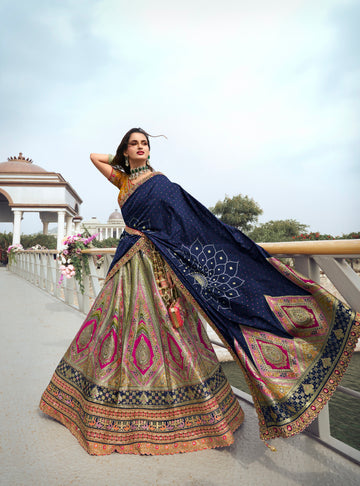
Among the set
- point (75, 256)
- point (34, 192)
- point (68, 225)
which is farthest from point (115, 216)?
point (75, 256)

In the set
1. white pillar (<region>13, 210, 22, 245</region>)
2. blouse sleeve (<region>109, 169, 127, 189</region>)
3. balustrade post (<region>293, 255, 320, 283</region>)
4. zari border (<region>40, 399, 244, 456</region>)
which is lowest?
zari border (<region>40, 399, 244, 456</region>)

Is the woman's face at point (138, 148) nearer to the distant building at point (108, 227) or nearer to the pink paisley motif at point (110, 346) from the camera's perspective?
the pink paisley motif at point (110, 346)

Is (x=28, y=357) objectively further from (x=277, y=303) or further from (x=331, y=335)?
(x=331, y=335)

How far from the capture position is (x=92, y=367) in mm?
1548

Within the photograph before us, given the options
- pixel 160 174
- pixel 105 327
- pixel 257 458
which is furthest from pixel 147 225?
pixel 257 458

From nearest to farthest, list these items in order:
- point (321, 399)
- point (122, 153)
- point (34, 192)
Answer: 1. point (321, 399)
2. point (122, 153)
3. point (34, 192)

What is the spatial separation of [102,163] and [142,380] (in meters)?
1.23

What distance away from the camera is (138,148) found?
5.69 feet

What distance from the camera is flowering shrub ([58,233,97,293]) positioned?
14.1ft

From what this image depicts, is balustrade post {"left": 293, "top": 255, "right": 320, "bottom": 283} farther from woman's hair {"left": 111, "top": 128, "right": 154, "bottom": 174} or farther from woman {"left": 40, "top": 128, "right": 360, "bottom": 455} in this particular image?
woman's hair {"left": 111, "top": 128, "right": 154, "bottom": 174}

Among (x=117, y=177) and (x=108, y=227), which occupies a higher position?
(x=108, y=227)

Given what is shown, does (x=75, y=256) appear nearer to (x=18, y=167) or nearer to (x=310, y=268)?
(x=310, y=268)

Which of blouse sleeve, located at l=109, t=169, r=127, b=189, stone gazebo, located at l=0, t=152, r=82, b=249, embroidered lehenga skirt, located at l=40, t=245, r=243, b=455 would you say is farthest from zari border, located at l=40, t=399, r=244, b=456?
stone gazebo, located at l=0, t=152, r=82, b=249

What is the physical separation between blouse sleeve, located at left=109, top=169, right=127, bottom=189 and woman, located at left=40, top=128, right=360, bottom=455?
0.12m
